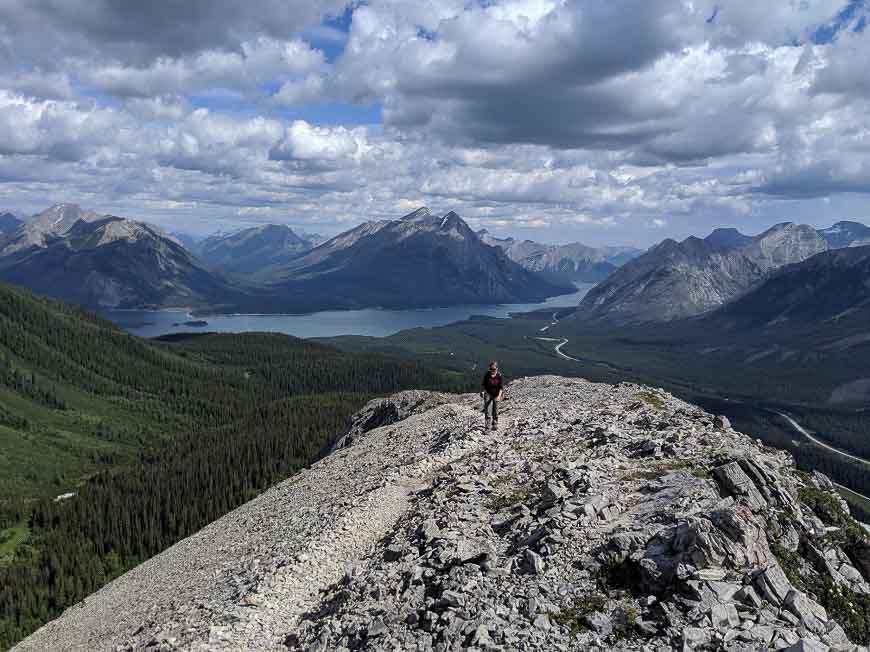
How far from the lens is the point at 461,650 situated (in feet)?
64.2

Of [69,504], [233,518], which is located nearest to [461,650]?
[233,518]

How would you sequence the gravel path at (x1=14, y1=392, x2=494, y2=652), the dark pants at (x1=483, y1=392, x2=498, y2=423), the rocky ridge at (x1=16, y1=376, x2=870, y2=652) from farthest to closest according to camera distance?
the dark pants at (x1=483, y1=392, x2=498, y2=423) → the gravel path at (x1=14, y1=392, x2=494, y2=652) → the rocky ridge at (x1=16, y1=376, x2=870, y2=652)

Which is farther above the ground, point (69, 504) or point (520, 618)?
point (520, 618)

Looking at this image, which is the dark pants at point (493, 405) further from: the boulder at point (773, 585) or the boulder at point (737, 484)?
the boulder at point (773, 585)

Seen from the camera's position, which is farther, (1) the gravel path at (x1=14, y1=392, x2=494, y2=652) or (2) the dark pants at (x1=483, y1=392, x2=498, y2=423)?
(2) the dark pants at (x1=483, y1=392, x2=498, y2=423)

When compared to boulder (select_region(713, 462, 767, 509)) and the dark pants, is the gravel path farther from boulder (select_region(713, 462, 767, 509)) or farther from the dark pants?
boulder (select_region(713, 462, 767, 509))

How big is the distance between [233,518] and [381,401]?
27.8 meters

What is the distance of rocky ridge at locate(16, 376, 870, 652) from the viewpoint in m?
19.8

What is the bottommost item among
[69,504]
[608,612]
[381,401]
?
[69,504]

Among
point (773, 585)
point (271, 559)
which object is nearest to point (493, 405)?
point (271, 559)

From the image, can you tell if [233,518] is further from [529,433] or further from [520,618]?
[520,618]

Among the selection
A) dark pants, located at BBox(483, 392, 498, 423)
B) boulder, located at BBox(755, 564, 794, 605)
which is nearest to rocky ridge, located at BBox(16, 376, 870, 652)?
boulder, located at BBox(755, 564, 794, 605)

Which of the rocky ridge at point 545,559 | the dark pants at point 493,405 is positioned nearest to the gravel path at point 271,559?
the rocky ridge at point 545,559

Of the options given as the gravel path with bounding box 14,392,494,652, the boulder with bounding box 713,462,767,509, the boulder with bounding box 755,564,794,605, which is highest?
the boulder with bounding box 713,462,767,509
